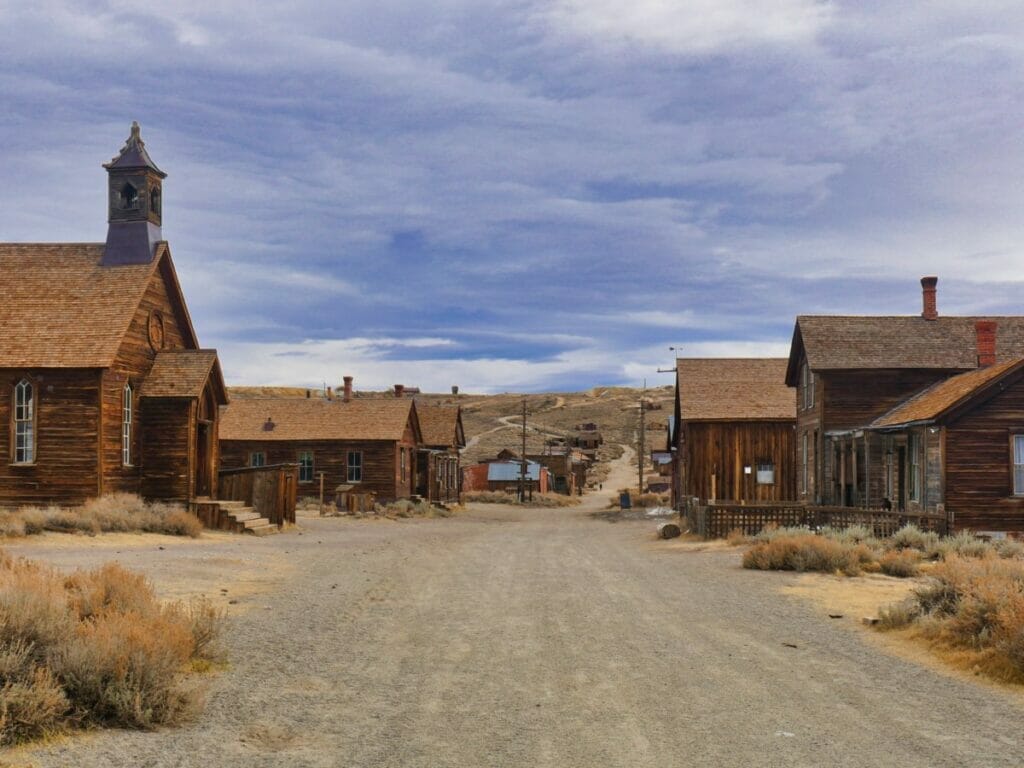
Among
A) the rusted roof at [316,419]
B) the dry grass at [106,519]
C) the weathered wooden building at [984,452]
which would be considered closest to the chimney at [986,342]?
the weathered wooden building at [984,452]

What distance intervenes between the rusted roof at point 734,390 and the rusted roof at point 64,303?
21034 millimetres

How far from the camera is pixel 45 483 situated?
1058 inches

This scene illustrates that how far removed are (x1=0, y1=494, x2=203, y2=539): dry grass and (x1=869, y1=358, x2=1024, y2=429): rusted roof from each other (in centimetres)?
1821

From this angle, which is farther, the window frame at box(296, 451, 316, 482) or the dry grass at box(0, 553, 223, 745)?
the window frame at box(296, 451, 316, 482)

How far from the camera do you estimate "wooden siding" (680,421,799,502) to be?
1563 inches

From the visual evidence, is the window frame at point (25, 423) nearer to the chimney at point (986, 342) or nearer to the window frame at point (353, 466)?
the window frame at point (353, 466)

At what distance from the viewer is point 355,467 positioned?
1884 inches

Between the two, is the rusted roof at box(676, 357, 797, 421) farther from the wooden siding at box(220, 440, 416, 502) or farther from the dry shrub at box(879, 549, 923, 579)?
the dry shrub at box(879, 549, 923, 579)

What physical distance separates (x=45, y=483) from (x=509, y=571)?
1512cm

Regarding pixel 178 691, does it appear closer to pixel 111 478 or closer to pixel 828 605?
pixel 828 605

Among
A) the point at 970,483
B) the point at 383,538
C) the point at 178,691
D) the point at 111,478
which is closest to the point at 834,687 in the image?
the point at 178,691

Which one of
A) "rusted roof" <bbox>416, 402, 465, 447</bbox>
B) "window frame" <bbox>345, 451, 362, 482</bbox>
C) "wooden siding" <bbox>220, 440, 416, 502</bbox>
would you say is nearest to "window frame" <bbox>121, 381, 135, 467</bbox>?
"wooden siding" <bbox>220, 440, 416, 502</bbox>

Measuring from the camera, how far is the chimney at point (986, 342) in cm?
2905

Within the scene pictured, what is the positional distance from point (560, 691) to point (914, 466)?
20.9 metres
